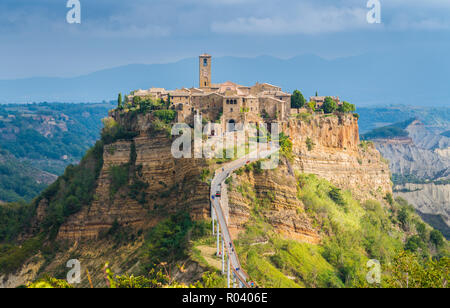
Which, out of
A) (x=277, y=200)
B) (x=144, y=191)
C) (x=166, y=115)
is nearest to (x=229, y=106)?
(x=166, y=115)

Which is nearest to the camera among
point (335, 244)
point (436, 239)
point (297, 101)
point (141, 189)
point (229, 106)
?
point (335, 244)

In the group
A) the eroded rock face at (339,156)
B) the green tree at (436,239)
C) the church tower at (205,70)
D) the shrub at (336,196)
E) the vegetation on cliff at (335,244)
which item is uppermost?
the church tower at (205,70)

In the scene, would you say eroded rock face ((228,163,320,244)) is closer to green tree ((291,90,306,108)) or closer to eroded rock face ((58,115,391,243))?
eroded rock face ((58,115,391,243))

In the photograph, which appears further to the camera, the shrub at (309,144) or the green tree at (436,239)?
the green tree at (436,239)

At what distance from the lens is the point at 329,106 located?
7006 cm

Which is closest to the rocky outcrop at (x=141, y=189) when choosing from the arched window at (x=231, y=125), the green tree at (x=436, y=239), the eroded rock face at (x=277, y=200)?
the eroded rock face at (x=277, y=200)

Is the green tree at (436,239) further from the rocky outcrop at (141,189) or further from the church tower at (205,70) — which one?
the rocky outcrop at (141,189)

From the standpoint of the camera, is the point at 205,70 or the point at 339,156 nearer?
the point at 339,156

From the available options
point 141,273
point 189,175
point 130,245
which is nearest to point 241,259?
point 141,273

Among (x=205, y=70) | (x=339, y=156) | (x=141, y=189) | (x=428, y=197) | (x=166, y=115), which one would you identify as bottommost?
(x=428, y=197)

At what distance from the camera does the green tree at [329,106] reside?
230 feet

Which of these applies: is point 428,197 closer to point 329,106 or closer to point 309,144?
point 329,106

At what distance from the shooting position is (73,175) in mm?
70125
